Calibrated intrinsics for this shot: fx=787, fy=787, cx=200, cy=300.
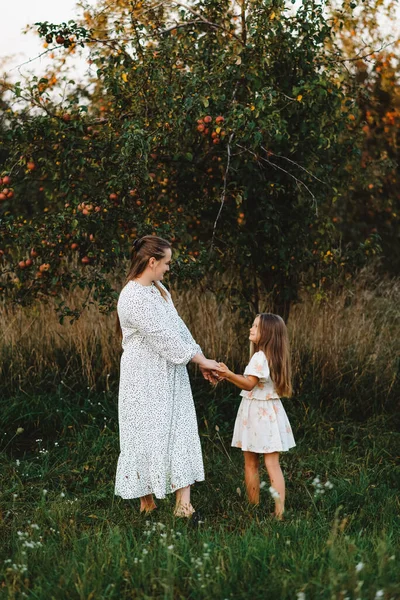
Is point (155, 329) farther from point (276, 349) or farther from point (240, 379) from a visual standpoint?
point (276, 349)

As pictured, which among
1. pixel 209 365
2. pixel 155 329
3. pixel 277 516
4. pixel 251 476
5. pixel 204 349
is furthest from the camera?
pixel 204 349

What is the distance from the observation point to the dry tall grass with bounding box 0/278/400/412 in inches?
246

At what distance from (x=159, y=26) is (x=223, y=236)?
1.77 metres

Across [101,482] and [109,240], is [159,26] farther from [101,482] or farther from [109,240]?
[101,482]

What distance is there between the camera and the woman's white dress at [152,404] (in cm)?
424

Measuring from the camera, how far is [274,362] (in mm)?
4383

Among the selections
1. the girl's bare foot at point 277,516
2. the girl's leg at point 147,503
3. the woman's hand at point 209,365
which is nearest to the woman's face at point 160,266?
the woman's hand at point 209,365

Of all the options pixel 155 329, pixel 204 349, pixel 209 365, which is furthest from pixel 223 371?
pixel 204 349

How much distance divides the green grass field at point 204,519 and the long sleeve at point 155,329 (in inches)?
30.2

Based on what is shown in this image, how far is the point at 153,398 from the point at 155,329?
1.27 ft

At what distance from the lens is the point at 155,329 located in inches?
166

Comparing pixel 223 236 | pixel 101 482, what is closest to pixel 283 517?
pixel 101 482

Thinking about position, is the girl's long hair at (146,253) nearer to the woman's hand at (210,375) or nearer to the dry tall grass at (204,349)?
the woman's hand at (210,375)

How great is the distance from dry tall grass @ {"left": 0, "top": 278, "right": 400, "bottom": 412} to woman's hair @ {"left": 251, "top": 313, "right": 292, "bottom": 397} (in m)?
1.87
